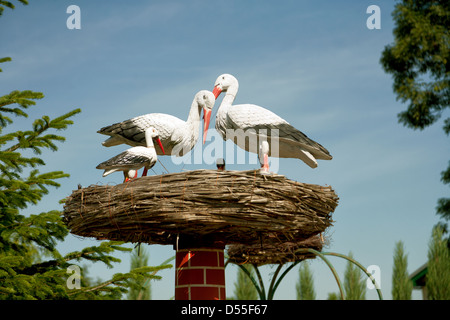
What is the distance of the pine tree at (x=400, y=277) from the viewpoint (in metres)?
13.3

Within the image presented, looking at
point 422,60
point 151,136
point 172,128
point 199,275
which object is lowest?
point 199,275

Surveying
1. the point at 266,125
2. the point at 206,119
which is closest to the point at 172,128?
the point at 206,119

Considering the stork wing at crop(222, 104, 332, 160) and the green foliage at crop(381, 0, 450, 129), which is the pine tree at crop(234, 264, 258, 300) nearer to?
the green foliage at crop(381, 0, 450, 129)

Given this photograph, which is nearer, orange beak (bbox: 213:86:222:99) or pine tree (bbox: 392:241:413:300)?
orange beak (bbox: 213:86:222:99)

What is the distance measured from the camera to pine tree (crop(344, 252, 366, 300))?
15270mm

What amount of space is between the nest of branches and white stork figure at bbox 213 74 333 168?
2.01 feet

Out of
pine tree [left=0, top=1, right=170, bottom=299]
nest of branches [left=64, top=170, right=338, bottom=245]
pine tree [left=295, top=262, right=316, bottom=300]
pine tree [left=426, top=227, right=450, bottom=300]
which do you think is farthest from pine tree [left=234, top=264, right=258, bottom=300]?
nest of branches [left=64, top=170, right=338, bottom=245]

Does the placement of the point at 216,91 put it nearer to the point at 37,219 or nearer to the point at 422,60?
the point at 37,219

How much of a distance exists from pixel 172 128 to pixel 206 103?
456 mm

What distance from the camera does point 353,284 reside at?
607 inches

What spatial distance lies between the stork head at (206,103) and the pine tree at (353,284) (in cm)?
1069

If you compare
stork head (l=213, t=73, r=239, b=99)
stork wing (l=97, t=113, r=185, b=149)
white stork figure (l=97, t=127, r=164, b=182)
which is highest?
stork head (l=213, t=73, r=239, b=99)

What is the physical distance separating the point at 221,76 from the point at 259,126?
0.89 meters

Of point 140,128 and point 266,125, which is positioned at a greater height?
point 140,128
